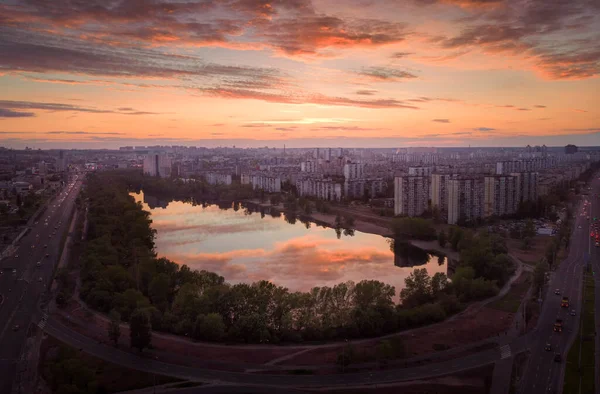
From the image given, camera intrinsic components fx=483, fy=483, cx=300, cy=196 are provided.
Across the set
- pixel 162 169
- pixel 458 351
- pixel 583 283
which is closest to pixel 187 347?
pixel 458 351

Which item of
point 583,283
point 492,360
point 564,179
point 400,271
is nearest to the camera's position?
point 492,360

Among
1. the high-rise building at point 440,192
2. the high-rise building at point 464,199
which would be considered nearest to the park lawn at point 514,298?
the high-rise building at point 464,199

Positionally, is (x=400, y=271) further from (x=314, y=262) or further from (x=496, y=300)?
(x=496, y=300)

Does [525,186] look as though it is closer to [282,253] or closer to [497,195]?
[497,195]

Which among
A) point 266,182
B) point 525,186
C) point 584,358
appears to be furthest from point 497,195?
point 266,182

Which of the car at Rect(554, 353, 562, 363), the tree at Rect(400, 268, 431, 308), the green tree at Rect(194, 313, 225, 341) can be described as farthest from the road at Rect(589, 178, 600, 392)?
the green tree at Rect(194, 313, 225, 341)

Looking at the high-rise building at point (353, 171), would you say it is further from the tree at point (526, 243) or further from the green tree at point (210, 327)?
the green tree at point (210, 327)

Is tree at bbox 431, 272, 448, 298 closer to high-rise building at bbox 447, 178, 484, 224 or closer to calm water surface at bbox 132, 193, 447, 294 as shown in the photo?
calm water surface at bbox 132, 193, 447, 294
